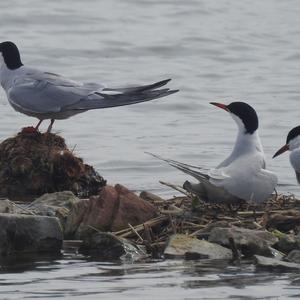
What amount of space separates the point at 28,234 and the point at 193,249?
111cm

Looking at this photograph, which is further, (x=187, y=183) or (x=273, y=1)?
(x=273, y=1)

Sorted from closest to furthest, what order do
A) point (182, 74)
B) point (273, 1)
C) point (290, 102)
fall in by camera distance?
point (290, 102), point (182, 74), point (273, 1)

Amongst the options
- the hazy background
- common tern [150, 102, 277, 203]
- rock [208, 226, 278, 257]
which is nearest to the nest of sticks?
common tern [150, 102, 277, 203]

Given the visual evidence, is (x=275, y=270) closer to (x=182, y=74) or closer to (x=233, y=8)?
(x=182, y=74)

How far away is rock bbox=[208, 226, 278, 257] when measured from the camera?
824 cm

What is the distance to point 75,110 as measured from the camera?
11.9 metres

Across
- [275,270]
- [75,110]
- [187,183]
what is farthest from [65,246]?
[75,110]

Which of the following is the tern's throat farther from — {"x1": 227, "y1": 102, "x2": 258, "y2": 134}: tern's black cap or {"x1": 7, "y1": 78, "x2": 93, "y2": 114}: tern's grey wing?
{"x1": 7, "y1": 78, "x2": 93, "y2": 114}: tern's grey wing

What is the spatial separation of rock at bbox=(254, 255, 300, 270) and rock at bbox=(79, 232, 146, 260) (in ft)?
2.75

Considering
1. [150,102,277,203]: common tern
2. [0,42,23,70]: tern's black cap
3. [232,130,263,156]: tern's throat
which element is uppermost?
[0,42,23,70]: tern's black cap

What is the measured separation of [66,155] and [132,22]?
12.2 metres

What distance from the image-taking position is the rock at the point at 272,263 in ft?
25.6

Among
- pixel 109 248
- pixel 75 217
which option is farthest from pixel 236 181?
pixel 75 217

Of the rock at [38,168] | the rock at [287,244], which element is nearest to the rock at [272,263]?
the rock at [287,244]
